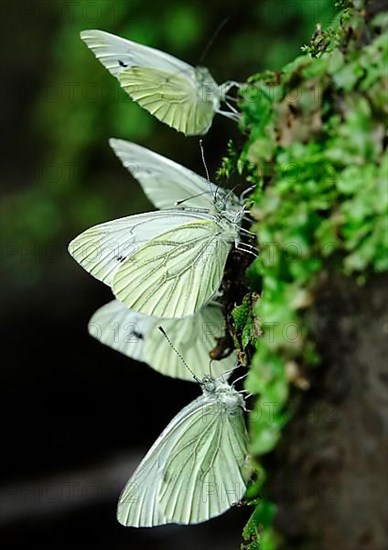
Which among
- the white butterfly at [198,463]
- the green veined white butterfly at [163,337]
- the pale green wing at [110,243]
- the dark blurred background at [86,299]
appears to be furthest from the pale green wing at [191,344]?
the dark blurred background at [86,299]

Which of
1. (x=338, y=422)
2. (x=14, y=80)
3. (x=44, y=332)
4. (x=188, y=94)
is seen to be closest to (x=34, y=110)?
(x=14, y=80)

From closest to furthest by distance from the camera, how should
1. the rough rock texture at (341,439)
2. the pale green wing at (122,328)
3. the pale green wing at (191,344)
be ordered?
the rough rock texture at (341,439) < the pale green wing at (191,344) < the pale green wing at (122,328)

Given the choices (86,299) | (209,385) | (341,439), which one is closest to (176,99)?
(209,385)

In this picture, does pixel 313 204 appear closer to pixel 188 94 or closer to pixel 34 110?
pixel 188 94

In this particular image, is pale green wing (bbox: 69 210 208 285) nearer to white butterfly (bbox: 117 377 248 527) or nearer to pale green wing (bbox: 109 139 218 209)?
pale green wing (bbox: 109 139 218 209)

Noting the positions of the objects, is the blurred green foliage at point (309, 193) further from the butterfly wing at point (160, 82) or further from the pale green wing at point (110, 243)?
the butterfly wing at point (160, 82)

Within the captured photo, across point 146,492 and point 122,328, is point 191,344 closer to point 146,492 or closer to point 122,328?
point 122,328
